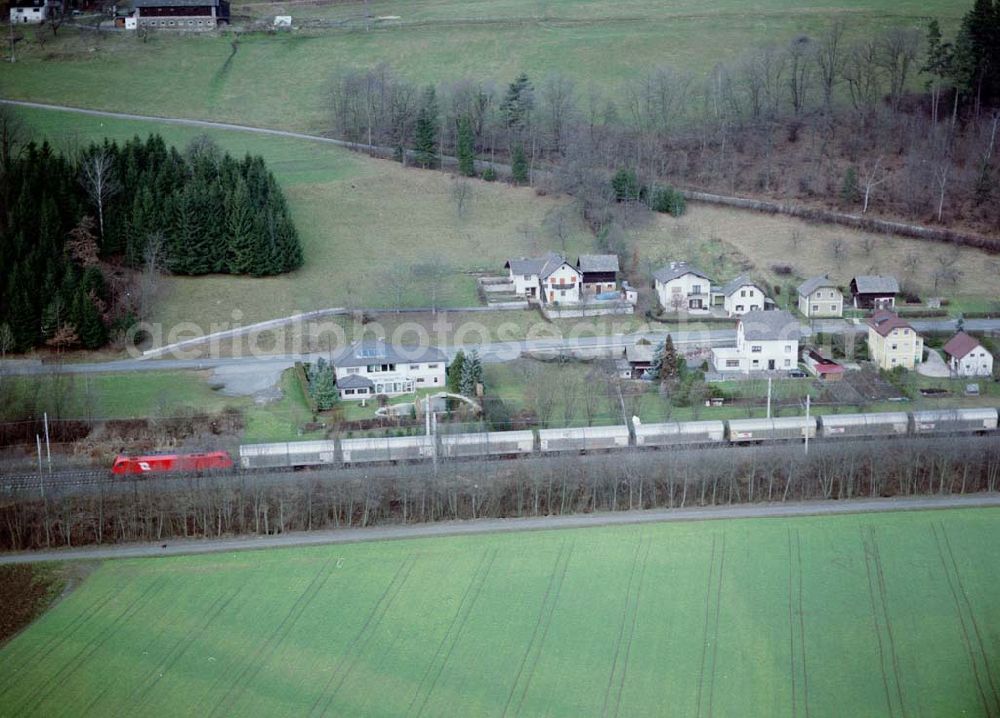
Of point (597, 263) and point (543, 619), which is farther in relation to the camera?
point (597, 263)

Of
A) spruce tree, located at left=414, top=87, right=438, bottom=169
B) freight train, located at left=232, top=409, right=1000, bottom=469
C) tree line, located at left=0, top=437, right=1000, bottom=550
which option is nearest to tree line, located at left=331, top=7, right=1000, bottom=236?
spruce tree, located at left=414, top=87, right=438, bottom=169

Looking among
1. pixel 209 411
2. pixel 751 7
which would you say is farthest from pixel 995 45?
pixel 209 411

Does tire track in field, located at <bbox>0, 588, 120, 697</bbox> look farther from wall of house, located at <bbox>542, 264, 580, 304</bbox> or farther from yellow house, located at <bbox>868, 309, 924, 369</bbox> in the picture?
yellow house, located at <bbox>868, 309, 924, 369</bbox>

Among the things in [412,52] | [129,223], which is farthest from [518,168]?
[412,52]

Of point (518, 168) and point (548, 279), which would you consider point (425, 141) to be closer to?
point (518, 168)

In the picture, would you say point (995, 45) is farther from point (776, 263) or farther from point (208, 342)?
point (208, 342)

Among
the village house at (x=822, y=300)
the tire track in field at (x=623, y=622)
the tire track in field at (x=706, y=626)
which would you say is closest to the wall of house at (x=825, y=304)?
the village house at (x=822, y=300)

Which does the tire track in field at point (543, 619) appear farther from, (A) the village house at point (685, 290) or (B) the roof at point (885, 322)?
(A) the village house at point (685, 290)
